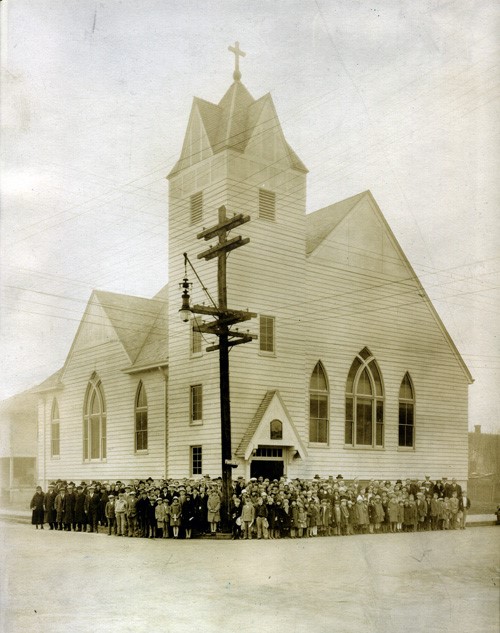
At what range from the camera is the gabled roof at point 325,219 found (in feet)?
33.7

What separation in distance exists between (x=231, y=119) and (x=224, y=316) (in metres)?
3.36

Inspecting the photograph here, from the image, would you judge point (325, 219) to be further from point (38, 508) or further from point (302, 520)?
point (38, 508)

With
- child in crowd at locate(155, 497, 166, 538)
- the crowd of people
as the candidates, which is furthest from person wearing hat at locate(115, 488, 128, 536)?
child in crowd at locate(155, 497, 166, 538)

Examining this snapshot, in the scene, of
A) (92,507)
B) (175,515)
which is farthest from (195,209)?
(92,507)

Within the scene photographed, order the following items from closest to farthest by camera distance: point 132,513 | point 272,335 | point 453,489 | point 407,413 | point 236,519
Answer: point 453,489, point 407,413, point 272,335, point 236,519, point 132,513

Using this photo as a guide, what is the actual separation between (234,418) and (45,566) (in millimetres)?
3703

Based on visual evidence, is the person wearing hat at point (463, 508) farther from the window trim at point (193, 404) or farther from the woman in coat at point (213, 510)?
the woman in coat at point (213, 510)

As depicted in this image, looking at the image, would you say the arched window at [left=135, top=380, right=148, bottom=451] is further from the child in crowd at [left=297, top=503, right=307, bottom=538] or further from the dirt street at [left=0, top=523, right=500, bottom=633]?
the child in crowd at [left=297, top=503, right=307, bottom=538]

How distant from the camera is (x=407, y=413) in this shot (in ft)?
33.0

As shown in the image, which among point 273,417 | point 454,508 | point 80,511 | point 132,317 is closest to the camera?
point 454,508

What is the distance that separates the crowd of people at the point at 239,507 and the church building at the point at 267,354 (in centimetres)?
60

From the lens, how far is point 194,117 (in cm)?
1076

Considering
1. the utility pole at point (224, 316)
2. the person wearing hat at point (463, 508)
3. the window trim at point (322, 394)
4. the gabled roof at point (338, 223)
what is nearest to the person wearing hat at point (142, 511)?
the utility pole at point (224, 316)

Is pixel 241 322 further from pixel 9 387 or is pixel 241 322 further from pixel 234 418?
pixel 9 387
